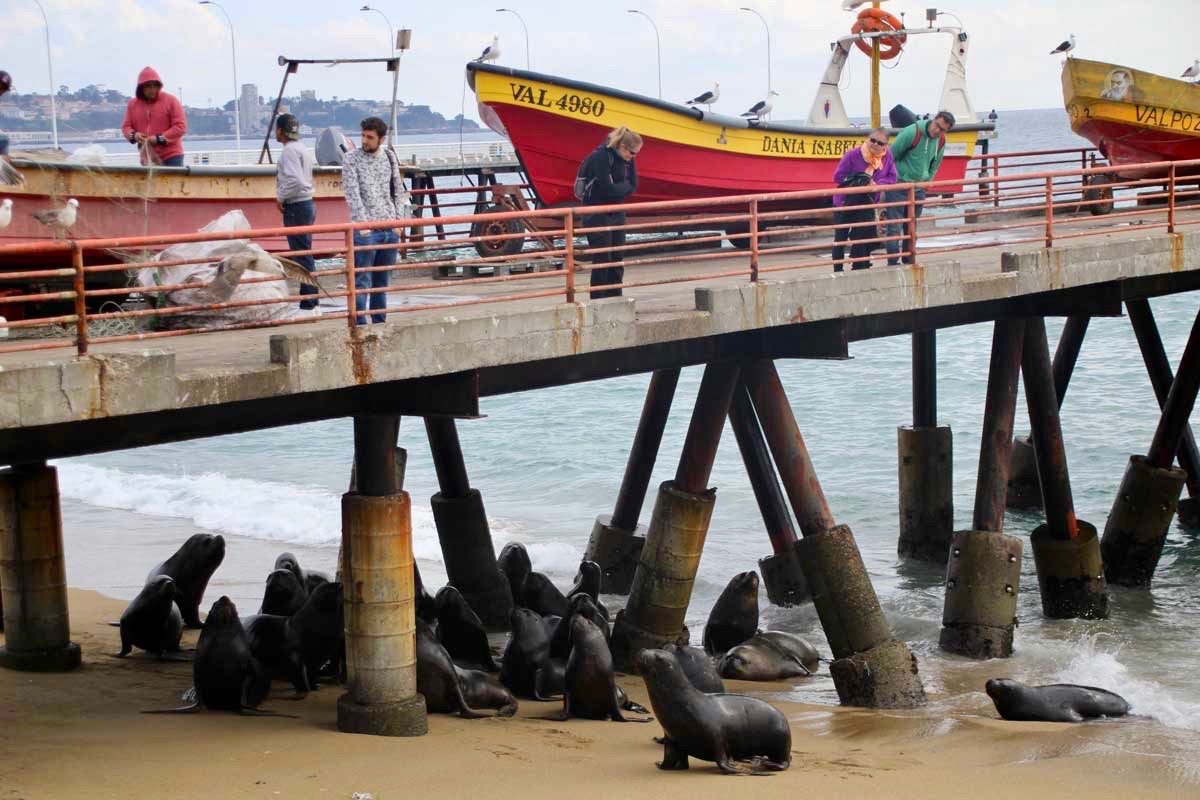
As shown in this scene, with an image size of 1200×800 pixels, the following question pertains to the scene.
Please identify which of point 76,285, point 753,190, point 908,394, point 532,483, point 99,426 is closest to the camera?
point 76,285

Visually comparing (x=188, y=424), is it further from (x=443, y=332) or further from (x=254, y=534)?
(x=254, y=534)

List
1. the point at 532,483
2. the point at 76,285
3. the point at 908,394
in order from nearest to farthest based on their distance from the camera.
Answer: the point at 76,285, the point at 532,483, the point at 908,394

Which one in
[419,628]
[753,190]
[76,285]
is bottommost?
[419,628]

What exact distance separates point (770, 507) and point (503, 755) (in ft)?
19.3

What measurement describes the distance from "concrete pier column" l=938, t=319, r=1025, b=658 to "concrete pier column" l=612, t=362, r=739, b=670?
2.19m

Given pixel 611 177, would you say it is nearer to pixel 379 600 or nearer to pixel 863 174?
pixel 863 174

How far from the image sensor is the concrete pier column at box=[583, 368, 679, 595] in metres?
15.1

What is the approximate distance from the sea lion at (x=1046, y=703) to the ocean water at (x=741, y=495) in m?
0.32

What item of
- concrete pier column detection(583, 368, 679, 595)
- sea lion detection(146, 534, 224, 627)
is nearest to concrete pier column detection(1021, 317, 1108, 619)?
concrete pier column detection(583, 368, 679, 595)

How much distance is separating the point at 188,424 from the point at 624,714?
3.68m

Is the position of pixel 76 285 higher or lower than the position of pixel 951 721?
higher

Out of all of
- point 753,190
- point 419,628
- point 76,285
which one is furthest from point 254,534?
point 76,285

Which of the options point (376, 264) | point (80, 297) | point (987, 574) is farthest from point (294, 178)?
point (987, 574)

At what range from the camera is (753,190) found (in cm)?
2080
